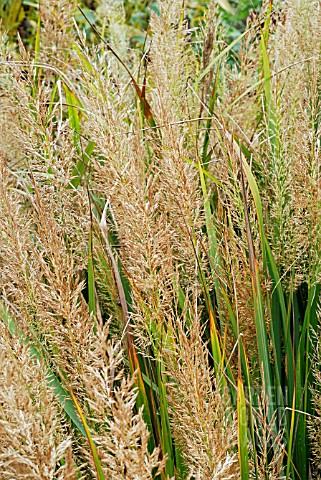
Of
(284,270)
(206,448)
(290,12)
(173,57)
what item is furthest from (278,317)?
(290,12)

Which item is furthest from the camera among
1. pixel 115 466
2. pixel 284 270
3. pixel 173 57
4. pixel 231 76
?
pixel 231 76

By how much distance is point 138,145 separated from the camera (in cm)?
118

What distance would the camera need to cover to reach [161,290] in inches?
38.0

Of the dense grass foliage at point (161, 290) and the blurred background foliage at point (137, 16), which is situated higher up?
the blurred background foliage at point (137, 16)

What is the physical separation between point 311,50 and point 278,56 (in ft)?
0.27

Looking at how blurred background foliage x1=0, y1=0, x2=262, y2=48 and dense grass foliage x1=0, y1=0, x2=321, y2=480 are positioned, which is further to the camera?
blurred background foliage x1=0, y1=0, x2=262, y2=48

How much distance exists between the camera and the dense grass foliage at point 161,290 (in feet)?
2.87

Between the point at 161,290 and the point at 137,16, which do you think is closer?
the point at 161,290

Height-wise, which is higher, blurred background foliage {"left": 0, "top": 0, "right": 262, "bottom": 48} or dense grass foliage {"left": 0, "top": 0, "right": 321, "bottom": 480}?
blurred background foliage {"left": 0, "top": 0, "right": 262, "bottom": 48}

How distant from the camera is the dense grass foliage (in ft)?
2.87

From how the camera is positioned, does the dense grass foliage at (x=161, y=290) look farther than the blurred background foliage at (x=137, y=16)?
No

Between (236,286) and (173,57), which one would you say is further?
(173,57)

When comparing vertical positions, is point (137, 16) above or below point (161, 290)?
above

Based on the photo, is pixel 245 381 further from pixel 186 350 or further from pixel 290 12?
pixel 290 12
